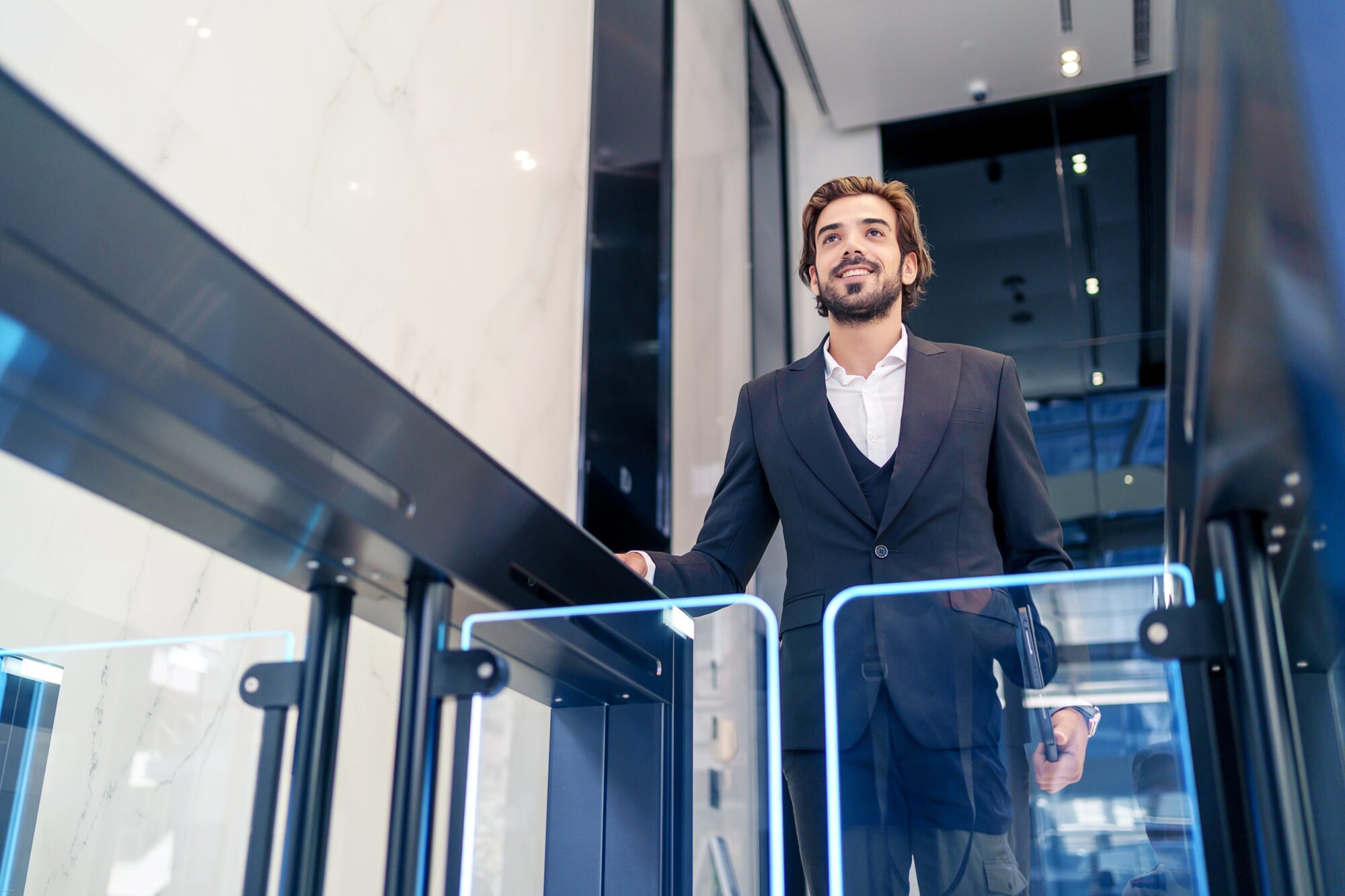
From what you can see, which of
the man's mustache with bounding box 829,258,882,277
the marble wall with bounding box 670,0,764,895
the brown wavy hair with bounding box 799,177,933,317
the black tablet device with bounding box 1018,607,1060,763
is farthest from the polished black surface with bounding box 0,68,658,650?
the marble wall with bounding box 670,0,764,895

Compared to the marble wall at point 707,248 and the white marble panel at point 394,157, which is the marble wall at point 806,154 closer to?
the marble wall at point 707,248

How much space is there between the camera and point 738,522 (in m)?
1.85

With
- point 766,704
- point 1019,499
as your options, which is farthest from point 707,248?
point 766,704

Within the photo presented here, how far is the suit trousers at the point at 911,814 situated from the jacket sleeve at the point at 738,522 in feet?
2.51

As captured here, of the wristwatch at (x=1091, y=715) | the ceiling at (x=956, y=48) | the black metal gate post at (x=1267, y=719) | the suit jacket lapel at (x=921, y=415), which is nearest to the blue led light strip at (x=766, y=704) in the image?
the wristwatch at (x=1091, y=715)

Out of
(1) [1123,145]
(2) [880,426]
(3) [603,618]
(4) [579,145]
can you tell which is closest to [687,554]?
(2) [880,426]

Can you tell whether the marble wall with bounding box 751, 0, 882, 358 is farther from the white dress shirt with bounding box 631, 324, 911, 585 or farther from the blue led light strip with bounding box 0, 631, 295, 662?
the blue led light strip with bounding box 0, 631, 295, 662

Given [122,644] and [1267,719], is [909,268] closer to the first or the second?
[1267,719]

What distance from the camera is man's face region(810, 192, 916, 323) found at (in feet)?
6.27

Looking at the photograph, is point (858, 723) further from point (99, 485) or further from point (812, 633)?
point (99, 485)

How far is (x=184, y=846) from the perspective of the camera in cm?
95

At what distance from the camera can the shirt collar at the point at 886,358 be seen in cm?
186

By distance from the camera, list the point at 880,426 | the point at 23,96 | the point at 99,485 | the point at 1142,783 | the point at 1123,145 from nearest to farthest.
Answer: the point at 23,96 → the point at 99,485 → the point at 1142,783 → the point at 880,426 → the point at 1123,145

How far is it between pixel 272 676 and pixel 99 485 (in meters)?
0.24
